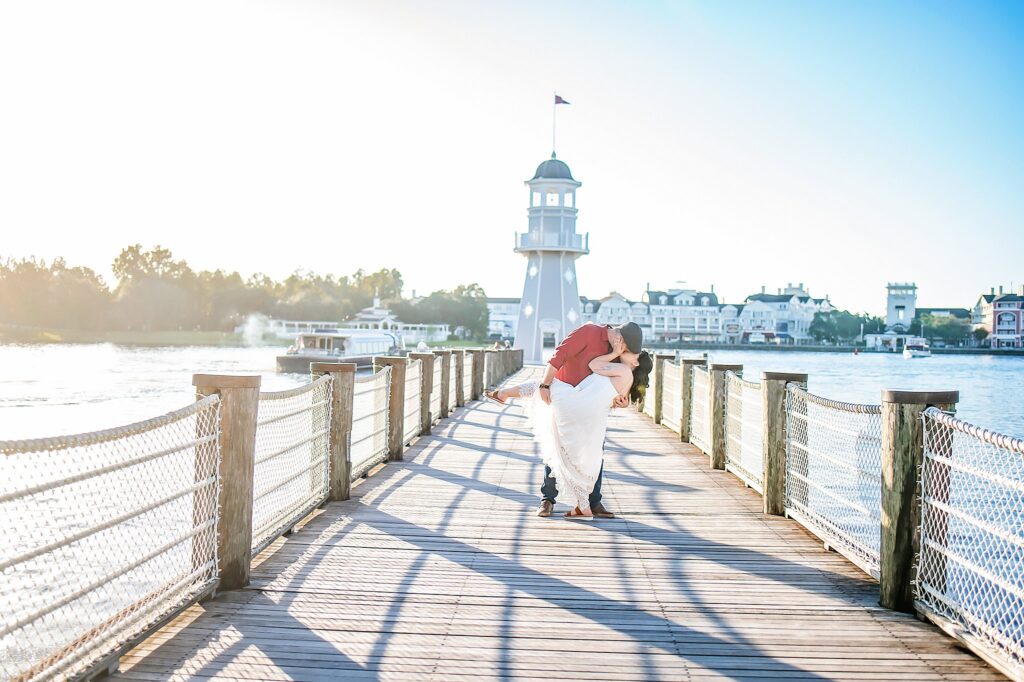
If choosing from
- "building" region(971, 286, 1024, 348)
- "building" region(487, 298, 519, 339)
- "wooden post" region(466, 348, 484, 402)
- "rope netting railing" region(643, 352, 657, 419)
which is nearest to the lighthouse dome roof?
"wooden post" region(466, 348, 484, 402)

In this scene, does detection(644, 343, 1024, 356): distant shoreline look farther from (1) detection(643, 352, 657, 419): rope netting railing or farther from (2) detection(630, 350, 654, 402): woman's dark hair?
(2) detection(630, 350, 654, 402): woman's dark hair

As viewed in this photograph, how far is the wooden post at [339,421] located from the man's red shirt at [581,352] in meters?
1.72

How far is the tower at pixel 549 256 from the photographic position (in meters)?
45.0

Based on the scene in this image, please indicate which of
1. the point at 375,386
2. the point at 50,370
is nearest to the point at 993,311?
the point at 50,370

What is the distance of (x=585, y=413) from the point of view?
6656 mm

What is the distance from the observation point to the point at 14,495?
3162mm

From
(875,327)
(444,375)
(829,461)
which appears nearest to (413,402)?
(444,375)

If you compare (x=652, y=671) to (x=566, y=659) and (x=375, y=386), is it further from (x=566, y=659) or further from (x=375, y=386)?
(x=375, y=386)

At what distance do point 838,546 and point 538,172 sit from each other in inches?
1603

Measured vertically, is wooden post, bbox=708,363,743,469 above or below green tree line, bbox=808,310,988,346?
below

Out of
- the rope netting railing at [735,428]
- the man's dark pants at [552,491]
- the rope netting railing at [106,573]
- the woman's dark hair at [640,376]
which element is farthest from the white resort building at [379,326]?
the woman's dark hair at [640,376]

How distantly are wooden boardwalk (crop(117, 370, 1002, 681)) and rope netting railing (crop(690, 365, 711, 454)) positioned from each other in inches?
141

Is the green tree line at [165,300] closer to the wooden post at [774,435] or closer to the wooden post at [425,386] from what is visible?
the wooden post at [425,386]

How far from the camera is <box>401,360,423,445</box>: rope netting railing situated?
1182cm
